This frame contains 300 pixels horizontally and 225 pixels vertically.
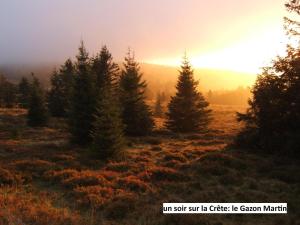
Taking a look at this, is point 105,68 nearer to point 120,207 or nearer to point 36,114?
point 36,114

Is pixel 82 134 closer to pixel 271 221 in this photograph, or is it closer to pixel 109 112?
pixel 109 112

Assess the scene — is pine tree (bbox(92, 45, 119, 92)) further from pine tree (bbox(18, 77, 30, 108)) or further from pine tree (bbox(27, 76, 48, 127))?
pine tree (bbox(18, 77, 30, 108))

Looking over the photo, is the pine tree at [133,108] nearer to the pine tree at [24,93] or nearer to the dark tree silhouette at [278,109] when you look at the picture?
the dark tree silhouette at [278,109]

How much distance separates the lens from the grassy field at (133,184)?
1170 centimetres

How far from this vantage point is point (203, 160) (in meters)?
22.1

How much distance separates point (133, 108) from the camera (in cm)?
3709

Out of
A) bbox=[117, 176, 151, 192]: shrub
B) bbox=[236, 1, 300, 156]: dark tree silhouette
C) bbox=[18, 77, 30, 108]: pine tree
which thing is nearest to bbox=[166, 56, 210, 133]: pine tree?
bbox=[236, 1, 300, 156]: dark tree silhouette

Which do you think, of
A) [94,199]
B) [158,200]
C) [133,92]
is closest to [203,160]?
[158,200]

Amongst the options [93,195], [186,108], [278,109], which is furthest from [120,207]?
[186,108]

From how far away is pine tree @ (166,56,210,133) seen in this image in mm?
40875

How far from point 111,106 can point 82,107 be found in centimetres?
565

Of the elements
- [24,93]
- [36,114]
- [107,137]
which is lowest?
[107,137]

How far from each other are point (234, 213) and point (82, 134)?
1909cm

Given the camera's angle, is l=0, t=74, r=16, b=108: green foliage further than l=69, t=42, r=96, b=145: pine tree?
Yes
